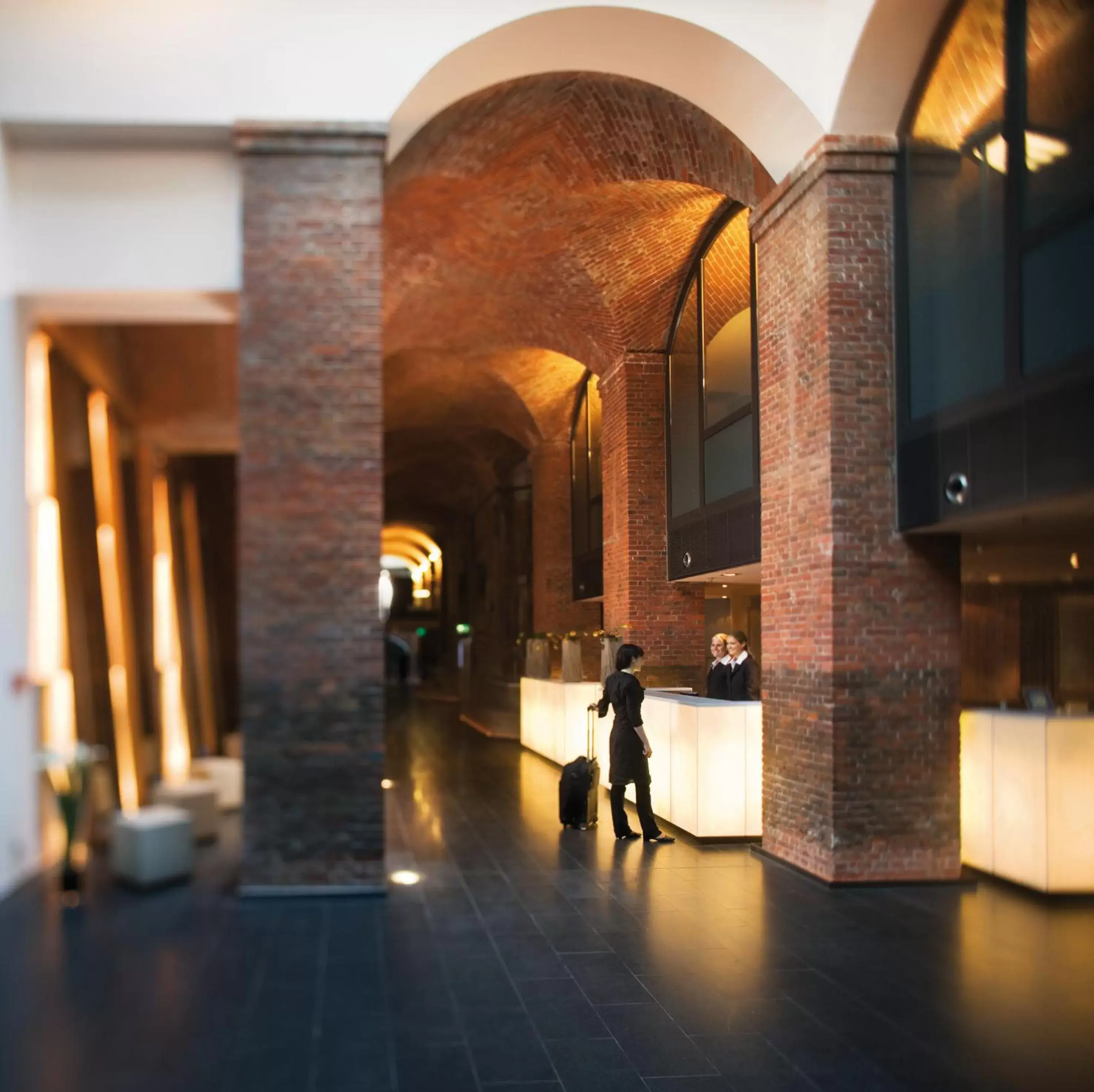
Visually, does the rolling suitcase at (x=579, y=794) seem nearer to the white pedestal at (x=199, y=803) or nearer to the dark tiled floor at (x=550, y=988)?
the dark tiled floor at (x=550, y=988)

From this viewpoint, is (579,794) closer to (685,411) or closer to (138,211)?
(685,411)

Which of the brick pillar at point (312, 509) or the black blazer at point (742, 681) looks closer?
the brick pillar at point (312, 509)

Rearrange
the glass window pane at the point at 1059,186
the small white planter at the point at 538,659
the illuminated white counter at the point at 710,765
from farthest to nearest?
the small white planter at the point at 538,659 < the illuminated white counter at the point at 710,765 < the glass window pane at the point at 1059,186

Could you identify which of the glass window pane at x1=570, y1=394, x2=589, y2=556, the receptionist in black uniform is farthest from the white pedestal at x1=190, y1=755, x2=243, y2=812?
the glass window pane at x1=570, y1=394, x2=589, y2=556

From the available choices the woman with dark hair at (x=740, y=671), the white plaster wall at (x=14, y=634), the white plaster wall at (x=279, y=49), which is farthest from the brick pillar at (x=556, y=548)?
the white plaster wall at (x=14, y=634)

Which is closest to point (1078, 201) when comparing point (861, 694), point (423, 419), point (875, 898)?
point (861, 694)

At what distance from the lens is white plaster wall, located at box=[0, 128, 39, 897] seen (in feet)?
9.11

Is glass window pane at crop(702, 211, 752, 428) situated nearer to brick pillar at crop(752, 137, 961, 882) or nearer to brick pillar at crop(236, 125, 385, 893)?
brick pillar at crop(752, 137, 961, 882)

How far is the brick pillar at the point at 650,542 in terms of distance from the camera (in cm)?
1291

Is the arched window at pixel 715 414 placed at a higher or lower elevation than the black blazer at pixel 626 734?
higher

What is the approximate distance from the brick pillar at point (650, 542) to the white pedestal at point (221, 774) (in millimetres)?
10096

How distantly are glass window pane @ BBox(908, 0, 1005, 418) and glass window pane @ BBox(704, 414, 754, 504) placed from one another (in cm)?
289

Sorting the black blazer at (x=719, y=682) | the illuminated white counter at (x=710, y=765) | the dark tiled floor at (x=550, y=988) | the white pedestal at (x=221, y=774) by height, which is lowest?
the dark tiled floor at (x=550, y=988)

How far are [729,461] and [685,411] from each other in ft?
5.27
